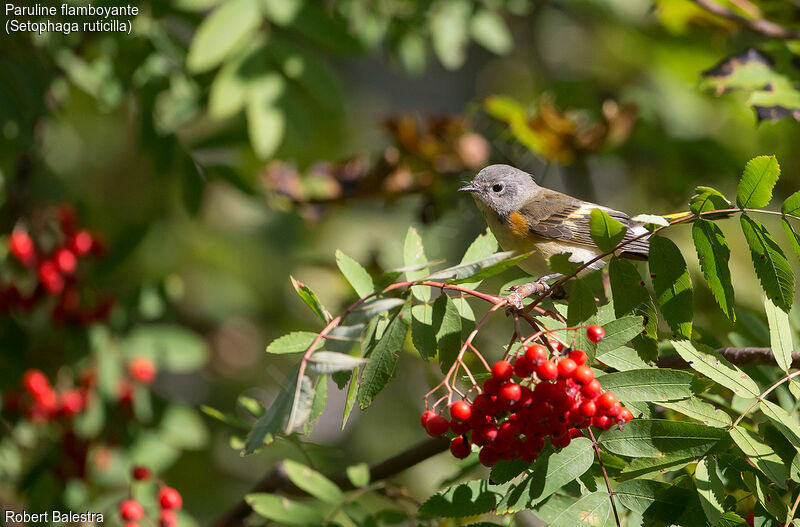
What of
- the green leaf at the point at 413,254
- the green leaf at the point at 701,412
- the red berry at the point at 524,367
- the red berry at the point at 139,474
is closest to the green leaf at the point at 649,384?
the green leaf at the point at 701,412

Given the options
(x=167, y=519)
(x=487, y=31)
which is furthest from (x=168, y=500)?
(x=487, y=31)

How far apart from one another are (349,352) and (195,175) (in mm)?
2362

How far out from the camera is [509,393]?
5.61 feet

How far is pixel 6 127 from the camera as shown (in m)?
3.25

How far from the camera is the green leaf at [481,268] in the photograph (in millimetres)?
1779

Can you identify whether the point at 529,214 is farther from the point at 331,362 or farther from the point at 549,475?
the point at 331,362

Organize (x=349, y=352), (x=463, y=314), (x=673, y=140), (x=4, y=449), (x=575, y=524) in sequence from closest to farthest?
(x=349, y=352)
(x=575, y=524)
(x=463, y=314)
(x=4, y=449)
(x=673, y=140)

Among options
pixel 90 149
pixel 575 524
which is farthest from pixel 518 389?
pixel 90 149

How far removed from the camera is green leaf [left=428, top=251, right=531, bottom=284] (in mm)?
1779

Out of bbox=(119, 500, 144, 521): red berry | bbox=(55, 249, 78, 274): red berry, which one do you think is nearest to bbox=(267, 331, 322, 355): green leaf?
bbox=(119, 500, 144, 521): red berry

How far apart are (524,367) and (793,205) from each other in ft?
2.70

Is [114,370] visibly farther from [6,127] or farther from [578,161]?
[578,161]

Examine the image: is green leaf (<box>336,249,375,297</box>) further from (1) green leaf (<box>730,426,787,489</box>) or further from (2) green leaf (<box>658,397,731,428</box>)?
(1) green leaf (<box>730,426,787,489</box>)

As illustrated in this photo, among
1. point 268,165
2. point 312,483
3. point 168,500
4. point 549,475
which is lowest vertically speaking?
point 168,500
